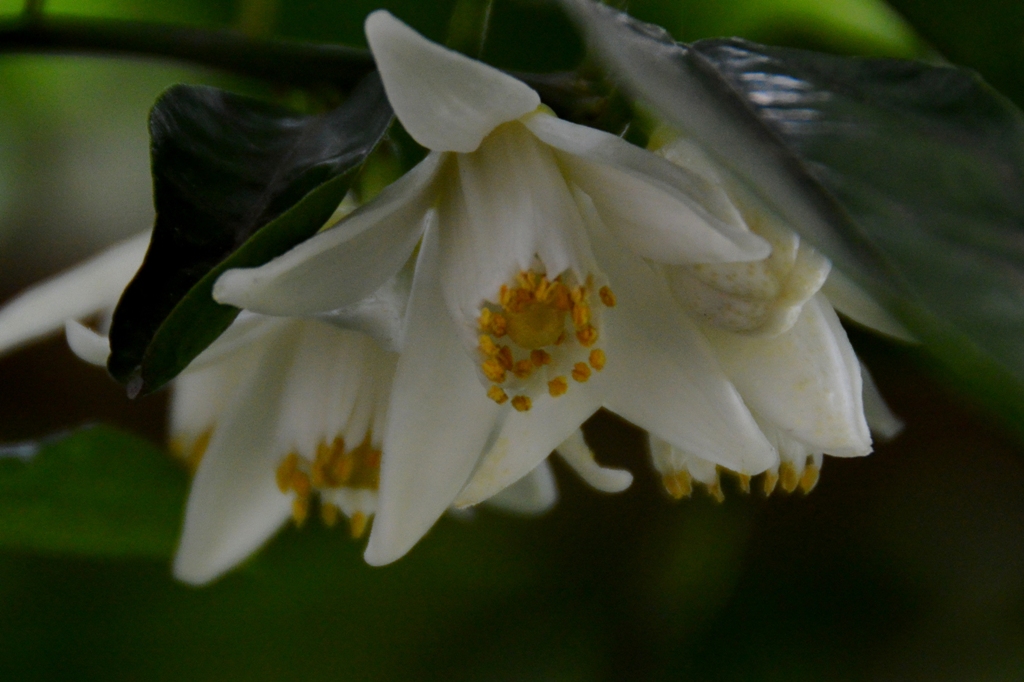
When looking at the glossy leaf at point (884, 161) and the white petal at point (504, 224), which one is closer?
the glossy leaf at point (884, 161)

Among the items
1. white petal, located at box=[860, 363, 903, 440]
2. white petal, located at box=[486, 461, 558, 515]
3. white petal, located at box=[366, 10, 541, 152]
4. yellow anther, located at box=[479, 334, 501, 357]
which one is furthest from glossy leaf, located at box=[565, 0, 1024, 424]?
white petal, located at box=[486, 461, 558, 515]

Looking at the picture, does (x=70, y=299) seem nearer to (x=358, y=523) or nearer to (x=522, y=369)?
(x=358, y=523)

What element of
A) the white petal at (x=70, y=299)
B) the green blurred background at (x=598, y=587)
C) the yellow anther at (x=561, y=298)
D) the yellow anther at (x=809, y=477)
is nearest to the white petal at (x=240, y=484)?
the white petal at (x=70, y=299)

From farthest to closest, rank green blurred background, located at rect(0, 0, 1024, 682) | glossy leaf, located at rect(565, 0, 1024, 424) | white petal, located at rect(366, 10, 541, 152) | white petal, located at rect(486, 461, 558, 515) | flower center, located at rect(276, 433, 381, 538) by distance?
green blurred background, located at rect(0, 0, 1024, 682)
white petal, located at rect(486, 461, 558, 515)
flower center, located at rect(276, 433, 381, 538)
white petal, located at rect(366, 10, 541, 152)
glossy leaf, located at rect(565, 0, 1024, 424)

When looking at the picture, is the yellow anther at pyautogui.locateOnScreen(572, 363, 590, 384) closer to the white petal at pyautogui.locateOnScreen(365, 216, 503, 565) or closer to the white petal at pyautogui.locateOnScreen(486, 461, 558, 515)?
the white petal at pyautogui.locateOnScreen(365, 216, 503, 565)

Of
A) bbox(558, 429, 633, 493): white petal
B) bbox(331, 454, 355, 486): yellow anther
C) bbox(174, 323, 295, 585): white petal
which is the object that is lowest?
bbox(174, 323, 295, 585): white petal

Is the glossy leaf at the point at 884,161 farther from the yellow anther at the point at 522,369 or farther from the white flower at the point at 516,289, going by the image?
the yellow anther at the point at 522,369

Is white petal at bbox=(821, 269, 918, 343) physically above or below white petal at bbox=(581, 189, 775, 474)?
above

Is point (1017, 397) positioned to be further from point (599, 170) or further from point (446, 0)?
point (446, 0)
